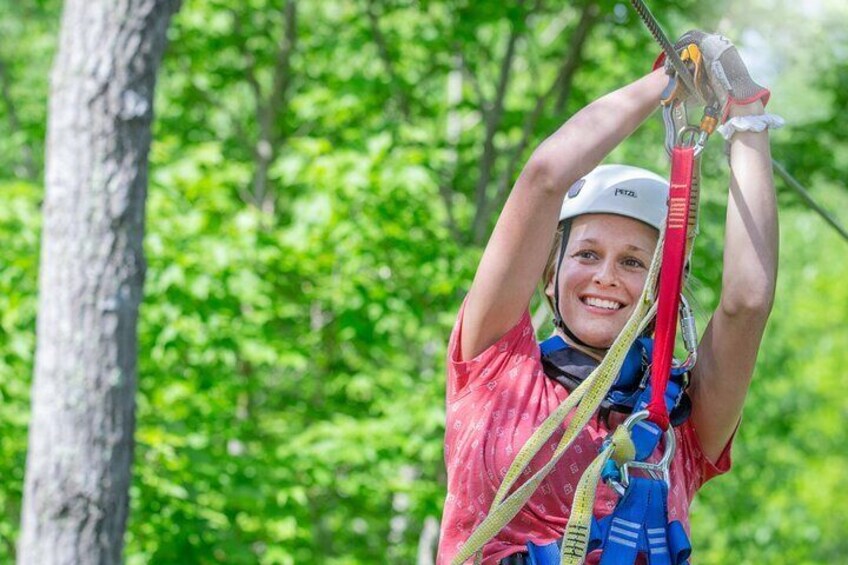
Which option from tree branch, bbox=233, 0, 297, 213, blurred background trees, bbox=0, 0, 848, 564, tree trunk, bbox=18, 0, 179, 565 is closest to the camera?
tree trunk, bbox=18, 0, 179, 565

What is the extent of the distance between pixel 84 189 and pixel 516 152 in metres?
3.33

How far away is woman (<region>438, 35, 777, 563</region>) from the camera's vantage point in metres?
1.93

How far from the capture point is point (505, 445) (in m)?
1.98

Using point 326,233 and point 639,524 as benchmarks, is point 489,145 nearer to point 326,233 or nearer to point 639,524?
point 326,233

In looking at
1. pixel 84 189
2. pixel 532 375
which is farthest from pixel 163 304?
pixel 532 375

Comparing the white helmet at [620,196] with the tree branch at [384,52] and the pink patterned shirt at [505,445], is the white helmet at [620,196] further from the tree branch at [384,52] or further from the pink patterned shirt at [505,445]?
the tree branch at [384,52]

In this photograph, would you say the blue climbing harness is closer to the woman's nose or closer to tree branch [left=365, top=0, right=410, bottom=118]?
the woman's nose

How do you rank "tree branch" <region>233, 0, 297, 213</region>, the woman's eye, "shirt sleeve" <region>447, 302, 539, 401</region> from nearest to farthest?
"shirt sleeve" <region>447, 302, 539, 401</region>, the woman's eye, "tree branch" <region>233, 0, 297, 213</region>

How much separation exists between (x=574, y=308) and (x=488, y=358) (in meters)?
0.20

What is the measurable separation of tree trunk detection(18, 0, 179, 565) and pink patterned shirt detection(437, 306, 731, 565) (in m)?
2.03

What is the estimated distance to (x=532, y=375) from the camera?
6.69 ft

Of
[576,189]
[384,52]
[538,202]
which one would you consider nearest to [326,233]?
[384,52]

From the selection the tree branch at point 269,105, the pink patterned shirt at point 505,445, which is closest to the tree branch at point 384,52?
the tree branch at point 269,105

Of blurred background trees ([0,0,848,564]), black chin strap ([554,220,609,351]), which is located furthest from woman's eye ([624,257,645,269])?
blurred background trees ([0,0,848,564])
